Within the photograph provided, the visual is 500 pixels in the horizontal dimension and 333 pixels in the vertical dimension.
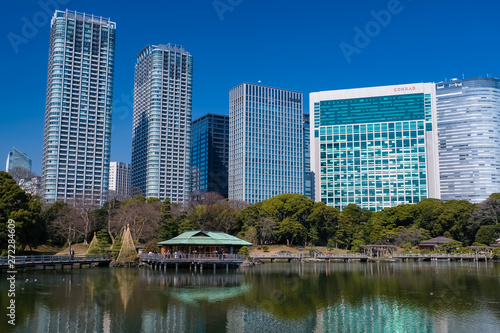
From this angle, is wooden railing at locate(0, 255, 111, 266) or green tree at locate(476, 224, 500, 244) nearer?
wooden railing at locate(0, 255, 111, 266)

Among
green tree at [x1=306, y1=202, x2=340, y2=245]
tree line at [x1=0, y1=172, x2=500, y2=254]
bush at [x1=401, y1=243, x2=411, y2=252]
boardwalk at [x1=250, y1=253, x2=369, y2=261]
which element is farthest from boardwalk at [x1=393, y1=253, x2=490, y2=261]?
green tree at [x1=306, y1=202, x2=340, y2=245]

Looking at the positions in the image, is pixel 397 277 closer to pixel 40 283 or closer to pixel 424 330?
pixel 424 330

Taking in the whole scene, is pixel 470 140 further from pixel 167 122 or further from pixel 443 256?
pixel 167 122

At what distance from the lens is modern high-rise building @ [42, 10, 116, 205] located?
148m

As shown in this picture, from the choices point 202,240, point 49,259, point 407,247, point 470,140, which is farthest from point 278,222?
point 470,140

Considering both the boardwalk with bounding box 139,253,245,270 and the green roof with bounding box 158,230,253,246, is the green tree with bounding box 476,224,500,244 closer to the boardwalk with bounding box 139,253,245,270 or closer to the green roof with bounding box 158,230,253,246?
the green roof with bounding box 158,230,253,246

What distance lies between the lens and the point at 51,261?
56938mm

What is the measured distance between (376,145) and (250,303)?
439ft

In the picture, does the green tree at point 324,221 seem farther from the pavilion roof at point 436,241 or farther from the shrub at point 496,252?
the shrub at point 496,252

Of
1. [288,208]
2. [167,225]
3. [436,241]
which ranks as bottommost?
[436,241]

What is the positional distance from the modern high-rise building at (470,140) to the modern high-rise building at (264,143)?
2146 inches

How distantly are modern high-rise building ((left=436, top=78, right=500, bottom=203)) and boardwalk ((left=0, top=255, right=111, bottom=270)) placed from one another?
140 meters

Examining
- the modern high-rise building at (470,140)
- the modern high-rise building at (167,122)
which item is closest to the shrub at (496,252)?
the modern high-rise building at (470,140)

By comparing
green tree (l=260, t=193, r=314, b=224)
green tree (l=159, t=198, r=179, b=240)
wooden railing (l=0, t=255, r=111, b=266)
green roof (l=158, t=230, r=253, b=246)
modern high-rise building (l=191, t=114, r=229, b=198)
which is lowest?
wooden railing (l=0, t=255, r=111, b=266)
